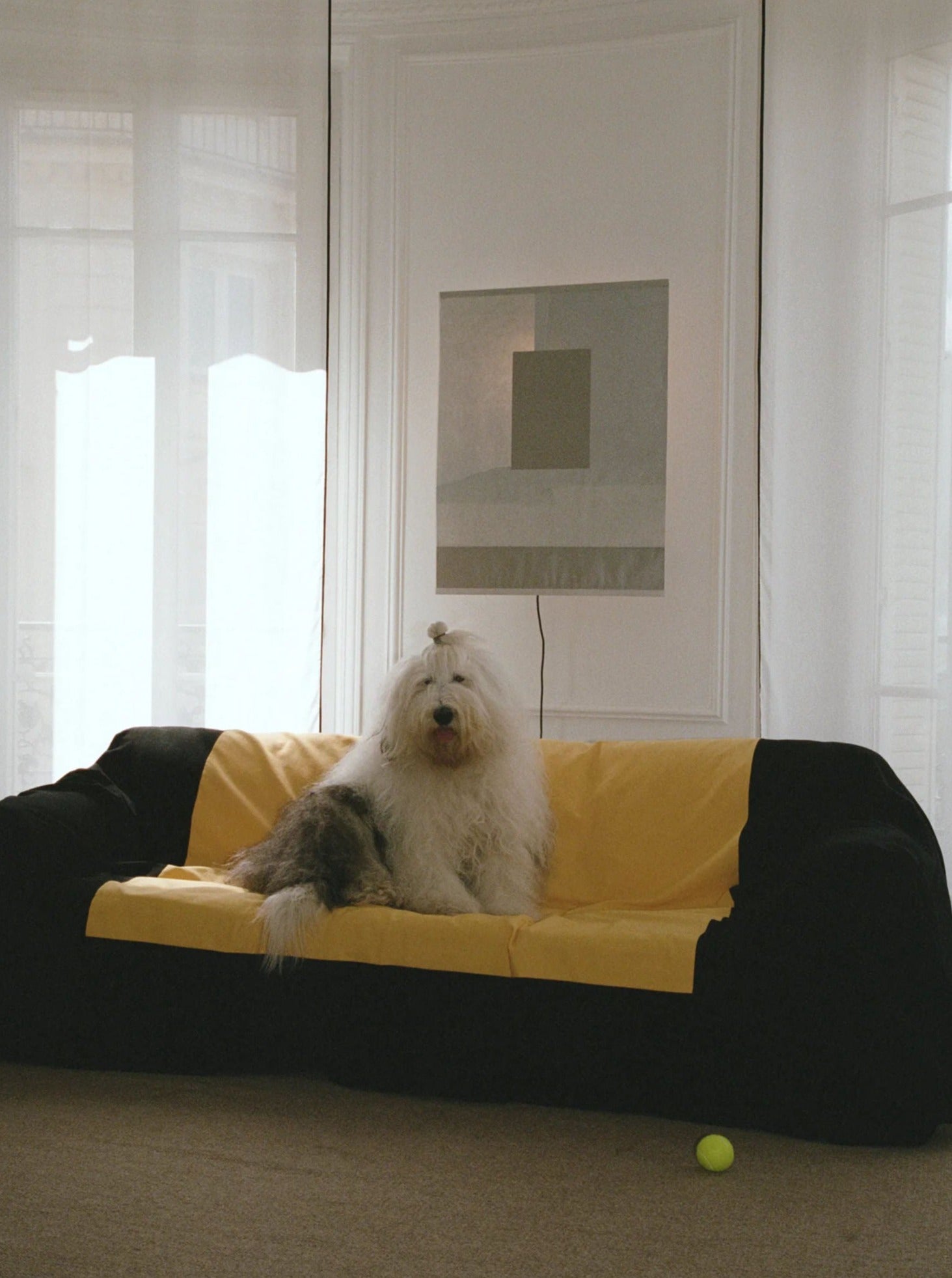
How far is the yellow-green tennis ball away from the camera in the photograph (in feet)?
7.55

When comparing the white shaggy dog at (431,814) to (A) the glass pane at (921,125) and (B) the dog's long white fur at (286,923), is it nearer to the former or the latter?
(B) the dog's long white fur at (286,923)

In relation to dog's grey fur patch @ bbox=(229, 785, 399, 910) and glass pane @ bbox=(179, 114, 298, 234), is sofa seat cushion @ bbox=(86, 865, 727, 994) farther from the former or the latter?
glass pane @ bbox=(179, 114, 298, 234)

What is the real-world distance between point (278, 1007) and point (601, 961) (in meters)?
0.71

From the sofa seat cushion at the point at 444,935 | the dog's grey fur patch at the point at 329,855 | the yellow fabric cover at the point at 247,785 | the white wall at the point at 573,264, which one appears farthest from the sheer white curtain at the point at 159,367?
the sofa seat cushion at the point at 444,935

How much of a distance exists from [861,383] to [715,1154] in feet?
7.91

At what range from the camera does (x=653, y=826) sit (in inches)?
125

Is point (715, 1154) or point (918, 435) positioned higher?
point (918, 435)

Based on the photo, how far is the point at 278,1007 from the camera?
2.75m

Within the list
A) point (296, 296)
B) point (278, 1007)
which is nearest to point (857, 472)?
point (296, 296)

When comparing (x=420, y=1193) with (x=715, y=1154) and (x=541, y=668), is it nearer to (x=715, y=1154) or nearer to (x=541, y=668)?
(x=715, y=1154)

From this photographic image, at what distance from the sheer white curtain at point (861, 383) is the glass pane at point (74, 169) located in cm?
211

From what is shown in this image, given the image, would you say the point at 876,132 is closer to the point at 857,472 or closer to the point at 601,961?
the point at 857,472

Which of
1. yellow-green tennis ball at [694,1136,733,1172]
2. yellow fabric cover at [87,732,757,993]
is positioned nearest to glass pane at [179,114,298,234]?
yellow fabric cover at [87,732,757,993]

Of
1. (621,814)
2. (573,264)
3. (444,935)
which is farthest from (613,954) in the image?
(573,264)
